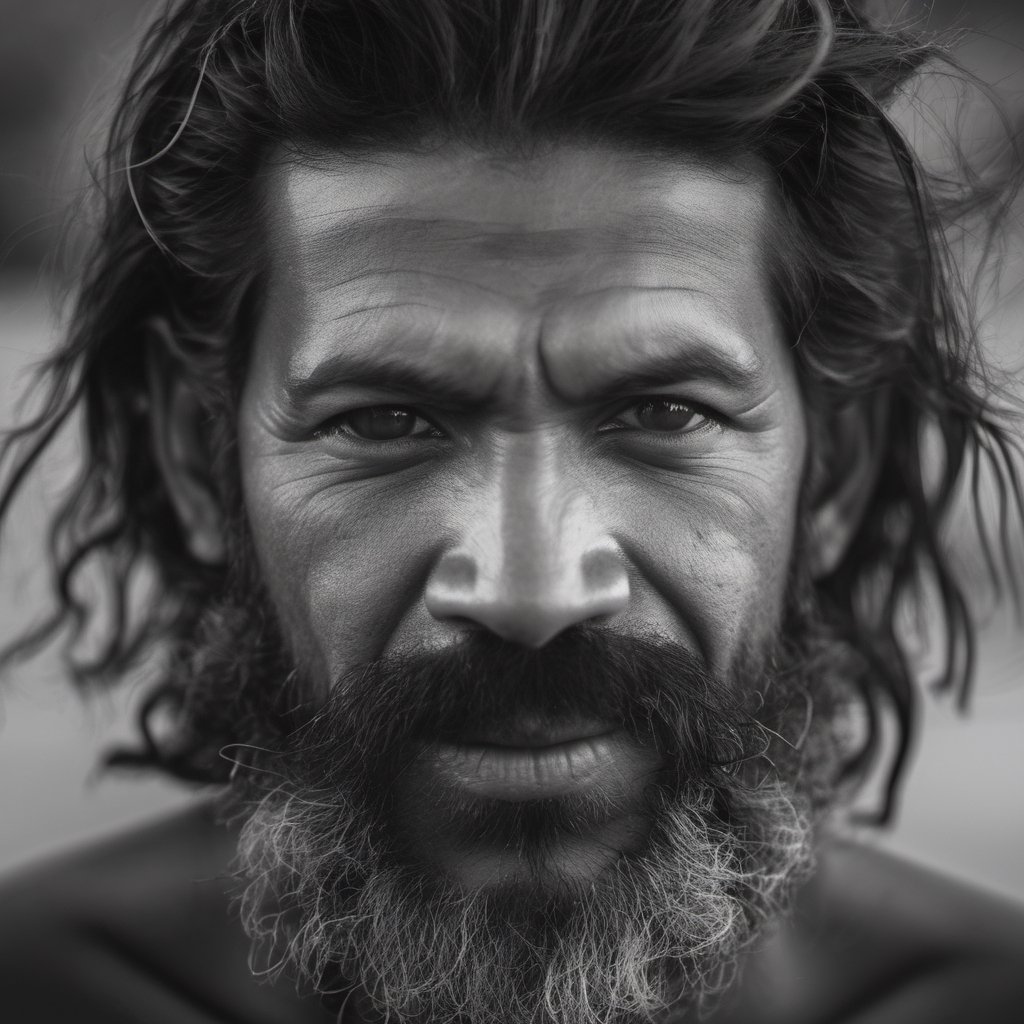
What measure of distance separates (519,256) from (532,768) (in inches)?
31.9

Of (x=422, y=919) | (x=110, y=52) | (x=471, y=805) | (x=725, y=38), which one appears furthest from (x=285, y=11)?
(x=422, y=919)

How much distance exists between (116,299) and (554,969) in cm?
163

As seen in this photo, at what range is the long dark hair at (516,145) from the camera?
1.81 meters

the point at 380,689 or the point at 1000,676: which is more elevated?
the point at 380,689

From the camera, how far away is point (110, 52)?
109 inches

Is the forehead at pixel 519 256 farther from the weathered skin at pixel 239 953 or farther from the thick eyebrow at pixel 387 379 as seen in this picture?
the weathered skin at pixel 239 953

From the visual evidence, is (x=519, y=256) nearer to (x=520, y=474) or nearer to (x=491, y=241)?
(x=491, y=241)

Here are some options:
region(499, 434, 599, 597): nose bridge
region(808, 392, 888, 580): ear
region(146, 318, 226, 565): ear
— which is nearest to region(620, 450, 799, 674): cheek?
region(499, 434, 599, 597): nose bridge

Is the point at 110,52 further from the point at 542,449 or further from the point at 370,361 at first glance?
the point at 542,449

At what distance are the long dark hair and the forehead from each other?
0.21ft

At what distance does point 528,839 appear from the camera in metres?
1.78

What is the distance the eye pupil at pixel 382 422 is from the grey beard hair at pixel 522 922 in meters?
0.63

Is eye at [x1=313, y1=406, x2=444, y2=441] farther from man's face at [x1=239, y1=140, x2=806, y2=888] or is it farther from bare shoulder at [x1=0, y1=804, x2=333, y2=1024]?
bare shoulder at [x1=0, y1=804, x2=333, y2=1024]

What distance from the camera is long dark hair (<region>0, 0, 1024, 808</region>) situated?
5.93 ft
